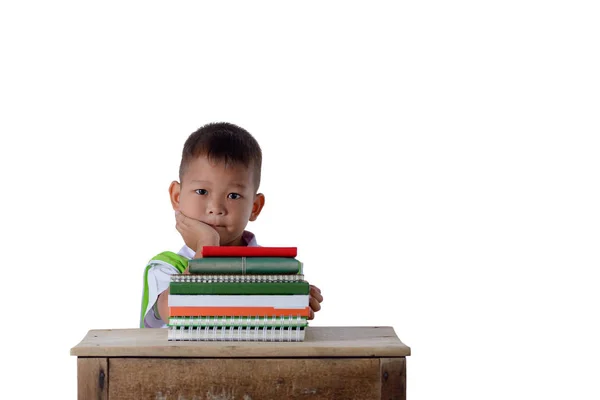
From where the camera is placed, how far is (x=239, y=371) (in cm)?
369

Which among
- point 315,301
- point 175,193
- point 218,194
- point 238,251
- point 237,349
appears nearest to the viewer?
point 237,349

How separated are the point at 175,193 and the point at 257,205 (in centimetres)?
39

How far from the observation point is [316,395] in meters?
3.71

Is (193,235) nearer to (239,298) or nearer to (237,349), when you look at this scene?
(239,298)

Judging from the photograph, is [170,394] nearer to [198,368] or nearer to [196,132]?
[198,368]

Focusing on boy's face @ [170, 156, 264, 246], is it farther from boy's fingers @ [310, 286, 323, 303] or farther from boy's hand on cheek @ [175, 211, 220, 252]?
boy's fingers @ [310, 286, 323, 303]

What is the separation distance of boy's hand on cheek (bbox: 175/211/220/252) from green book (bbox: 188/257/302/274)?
56cm

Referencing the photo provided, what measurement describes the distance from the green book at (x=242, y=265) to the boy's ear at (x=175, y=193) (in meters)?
0.87

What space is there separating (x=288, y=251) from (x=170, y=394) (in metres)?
0.70

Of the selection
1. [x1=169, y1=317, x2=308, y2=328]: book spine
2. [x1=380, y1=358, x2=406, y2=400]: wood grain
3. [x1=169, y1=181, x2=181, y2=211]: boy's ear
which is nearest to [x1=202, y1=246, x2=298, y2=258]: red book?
[x1=169, y1=317, x2=308, y2=328]: book spine

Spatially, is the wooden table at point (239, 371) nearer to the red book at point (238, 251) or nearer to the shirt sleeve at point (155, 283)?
the red book at point (238, 251)

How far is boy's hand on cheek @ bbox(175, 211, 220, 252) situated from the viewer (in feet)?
14.3

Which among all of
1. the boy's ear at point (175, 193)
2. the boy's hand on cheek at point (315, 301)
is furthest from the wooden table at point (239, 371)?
the boy's ear at point (175, 193)

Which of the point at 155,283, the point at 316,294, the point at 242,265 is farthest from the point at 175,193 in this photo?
the point at 242,265
